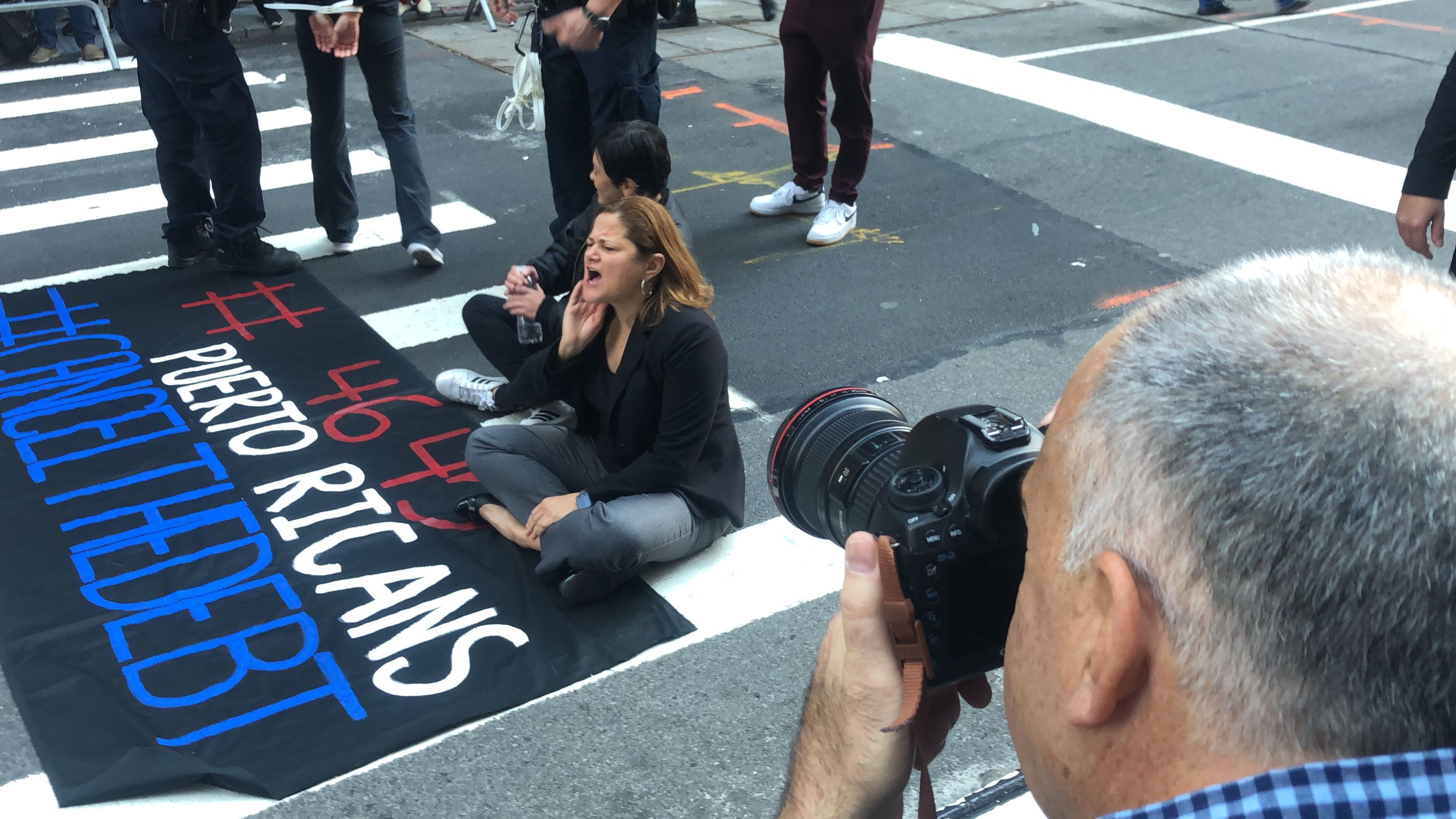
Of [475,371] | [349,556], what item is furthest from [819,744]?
[475,371]

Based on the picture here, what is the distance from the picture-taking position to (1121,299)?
17.1 feet

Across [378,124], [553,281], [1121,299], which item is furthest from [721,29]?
[553,281]

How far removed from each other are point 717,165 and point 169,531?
13.5 feet

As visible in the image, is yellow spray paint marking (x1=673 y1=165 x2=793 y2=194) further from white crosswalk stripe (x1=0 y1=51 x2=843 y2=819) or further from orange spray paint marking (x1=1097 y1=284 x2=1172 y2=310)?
orange spray paint marking (x1=1097 y1=284 x2=1172 y2=310)

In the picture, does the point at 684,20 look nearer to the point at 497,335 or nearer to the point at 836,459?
the point at 497,335

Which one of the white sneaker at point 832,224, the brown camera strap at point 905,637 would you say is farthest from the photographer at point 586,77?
the brown camera strap at point 905,637

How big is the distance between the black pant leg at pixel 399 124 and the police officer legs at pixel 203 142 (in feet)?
1.73

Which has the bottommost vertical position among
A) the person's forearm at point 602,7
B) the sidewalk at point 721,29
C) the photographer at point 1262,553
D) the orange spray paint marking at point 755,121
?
the orange spray paint marking at point 755,121

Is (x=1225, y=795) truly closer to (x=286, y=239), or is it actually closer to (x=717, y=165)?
(x=286, y=239)

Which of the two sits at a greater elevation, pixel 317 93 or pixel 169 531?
pixel 317 93

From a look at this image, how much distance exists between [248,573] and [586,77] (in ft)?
8.41

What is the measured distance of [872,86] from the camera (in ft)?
27.9

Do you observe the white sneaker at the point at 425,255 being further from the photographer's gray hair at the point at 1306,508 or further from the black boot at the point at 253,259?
the photographer's gray hair at the point at 1306,508

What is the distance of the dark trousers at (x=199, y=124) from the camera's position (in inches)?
199
